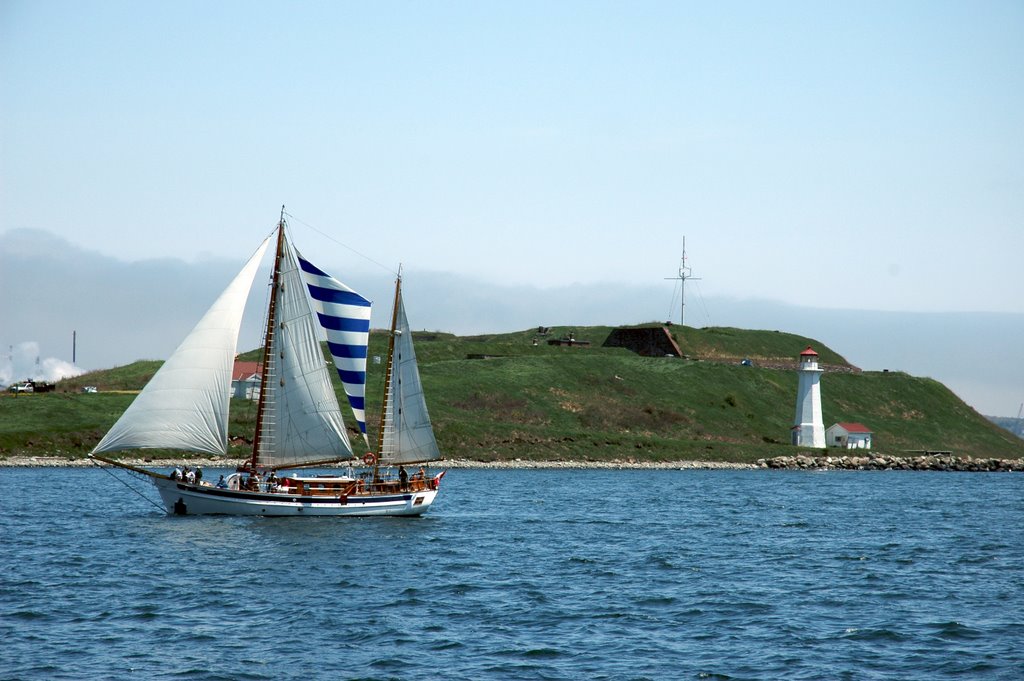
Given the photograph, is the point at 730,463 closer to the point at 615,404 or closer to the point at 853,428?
the point at 615,404

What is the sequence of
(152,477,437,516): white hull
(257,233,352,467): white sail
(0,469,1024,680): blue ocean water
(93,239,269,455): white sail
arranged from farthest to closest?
(257,233,352,467): white sail
(152,477,437,516): white hull
(93,239,269,455): white sail
(0,469,1024,680): blue ocean water

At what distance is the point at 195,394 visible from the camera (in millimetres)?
51094

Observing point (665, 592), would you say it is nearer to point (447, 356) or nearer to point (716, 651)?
point (716, 651)

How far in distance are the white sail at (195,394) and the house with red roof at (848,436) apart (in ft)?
331

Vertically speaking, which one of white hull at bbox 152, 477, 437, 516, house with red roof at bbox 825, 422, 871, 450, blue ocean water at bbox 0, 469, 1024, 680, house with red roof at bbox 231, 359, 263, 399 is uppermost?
house with red roof at bbox 231, 359, 263, 399

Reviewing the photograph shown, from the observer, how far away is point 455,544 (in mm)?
49562

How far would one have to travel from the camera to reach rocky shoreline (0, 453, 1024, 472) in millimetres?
90125

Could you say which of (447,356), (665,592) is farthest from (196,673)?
(447,356)

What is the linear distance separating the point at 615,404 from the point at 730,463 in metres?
22.2

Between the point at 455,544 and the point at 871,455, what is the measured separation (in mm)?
93611

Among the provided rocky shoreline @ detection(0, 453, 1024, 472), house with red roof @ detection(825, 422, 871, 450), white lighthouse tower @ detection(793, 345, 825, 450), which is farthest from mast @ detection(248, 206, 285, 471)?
house with red roof @ detection(825, 422, 871, 450)

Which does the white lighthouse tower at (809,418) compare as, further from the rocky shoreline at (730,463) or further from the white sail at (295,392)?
the white sail at (295,392)

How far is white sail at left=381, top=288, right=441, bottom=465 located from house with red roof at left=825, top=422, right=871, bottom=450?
9129 centimetres

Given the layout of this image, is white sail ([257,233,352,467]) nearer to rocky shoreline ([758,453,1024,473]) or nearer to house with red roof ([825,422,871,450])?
rocky shoreline ([758,453,1024,473])
